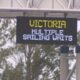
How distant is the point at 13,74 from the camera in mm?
33250

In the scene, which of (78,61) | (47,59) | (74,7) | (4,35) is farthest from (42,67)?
(74,7)

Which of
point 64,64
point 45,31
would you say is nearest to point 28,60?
point 64,64

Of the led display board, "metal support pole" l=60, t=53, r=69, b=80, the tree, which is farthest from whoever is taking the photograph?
the tree

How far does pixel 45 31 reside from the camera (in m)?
15.8

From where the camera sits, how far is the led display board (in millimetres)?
15758

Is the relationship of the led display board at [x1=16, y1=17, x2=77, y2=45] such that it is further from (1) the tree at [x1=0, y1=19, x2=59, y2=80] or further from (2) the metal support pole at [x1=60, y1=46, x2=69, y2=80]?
(1) the tree at [x1=0, y1=19, x2=59, y2=80]

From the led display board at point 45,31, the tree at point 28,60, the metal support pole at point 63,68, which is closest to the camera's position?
the led display board at point 45,31

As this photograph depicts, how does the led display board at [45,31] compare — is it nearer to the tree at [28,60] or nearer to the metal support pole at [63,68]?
the metal support pole at [63,68]

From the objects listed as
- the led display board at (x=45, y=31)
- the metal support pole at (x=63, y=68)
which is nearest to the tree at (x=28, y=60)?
the metal support pole at (x=63, y=68)

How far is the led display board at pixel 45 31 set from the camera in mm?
15758

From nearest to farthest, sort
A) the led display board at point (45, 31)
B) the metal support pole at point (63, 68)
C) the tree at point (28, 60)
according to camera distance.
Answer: the led display board at point (45, 31) → the metal support pole at point (63, 68) → the tree at point (28, 60)

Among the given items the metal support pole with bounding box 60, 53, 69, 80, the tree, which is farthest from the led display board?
the tree

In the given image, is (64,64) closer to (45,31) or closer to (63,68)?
(63,68)

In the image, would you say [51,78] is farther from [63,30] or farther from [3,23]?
[63,30]
